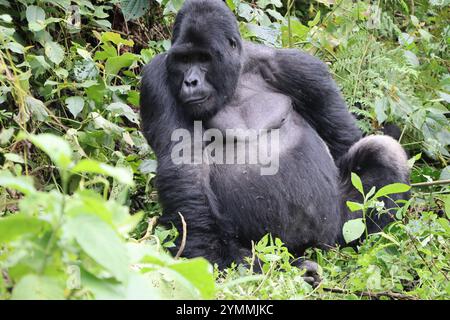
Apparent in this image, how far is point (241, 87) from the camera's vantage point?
430 centimetres

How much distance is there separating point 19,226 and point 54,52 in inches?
119

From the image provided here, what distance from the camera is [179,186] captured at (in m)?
3.85

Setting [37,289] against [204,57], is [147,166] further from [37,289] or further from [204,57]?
[37,289]

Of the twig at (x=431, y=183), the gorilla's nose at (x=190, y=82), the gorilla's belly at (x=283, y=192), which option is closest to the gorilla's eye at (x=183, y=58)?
the gorilla's nose at (x=190, y=82)

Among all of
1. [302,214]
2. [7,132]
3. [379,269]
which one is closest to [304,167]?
[302,214]

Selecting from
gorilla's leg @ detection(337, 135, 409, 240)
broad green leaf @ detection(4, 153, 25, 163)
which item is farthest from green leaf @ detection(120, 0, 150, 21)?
broad green leaf @ detection(4, 153, 25, 163)

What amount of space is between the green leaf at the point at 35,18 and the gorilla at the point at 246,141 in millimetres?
852

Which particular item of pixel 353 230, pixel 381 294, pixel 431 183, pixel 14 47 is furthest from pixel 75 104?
pixel 381 294

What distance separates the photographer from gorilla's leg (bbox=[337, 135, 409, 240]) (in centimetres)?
427

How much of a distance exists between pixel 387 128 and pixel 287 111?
3.35 ft

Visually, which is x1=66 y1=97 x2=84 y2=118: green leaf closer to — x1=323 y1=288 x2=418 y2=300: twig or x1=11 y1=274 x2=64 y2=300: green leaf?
x1=323 y1=288 x2=418 y2=300: twig

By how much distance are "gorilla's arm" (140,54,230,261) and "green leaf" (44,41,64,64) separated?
0.84 metres

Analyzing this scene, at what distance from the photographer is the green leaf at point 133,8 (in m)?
4.96

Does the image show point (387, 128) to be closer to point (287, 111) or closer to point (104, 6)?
point (287, 111)
